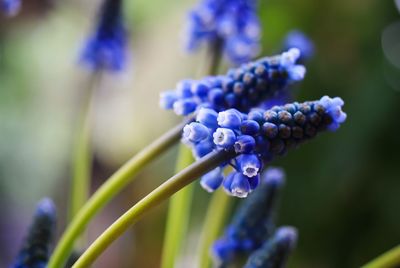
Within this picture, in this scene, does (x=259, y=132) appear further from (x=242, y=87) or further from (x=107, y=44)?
(x=107, y=44)

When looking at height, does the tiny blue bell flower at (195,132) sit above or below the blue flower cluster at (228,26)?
below

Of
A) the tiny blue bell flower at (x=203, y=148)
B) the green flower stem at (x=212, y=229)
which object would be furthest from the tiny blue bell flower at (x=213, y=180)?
the green flower stem at (x=212, y=229)

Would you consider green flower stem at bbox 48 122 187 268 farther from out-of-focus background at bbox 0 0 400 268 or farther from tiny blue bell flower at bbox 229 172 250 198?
out-of-focus background at bbox 0 0 400 268

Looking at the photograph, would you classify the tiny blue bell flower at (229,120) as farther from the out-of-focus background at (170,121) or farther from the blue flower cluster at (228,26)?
the out-of-focus background at (170,121)

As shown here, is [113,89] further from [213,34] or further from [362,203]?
[213,34]

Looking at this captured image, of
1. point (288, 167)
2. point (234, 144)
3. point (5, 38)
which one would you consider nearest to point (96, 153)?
point (5, 38)

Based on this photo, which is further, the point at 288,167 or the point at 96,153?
the point at 96,153
